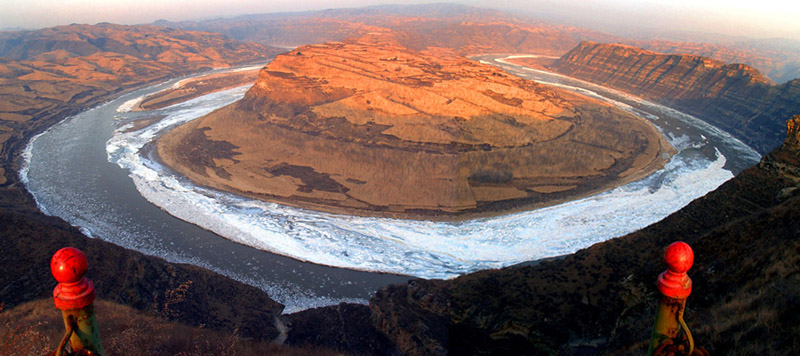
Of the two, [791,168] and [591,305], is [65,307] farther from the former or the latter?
[791,168]

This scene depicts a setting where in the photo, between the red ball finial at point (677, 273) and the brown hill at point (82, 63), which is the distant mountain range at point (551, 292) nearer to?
the red ball finial at point (677, 273)

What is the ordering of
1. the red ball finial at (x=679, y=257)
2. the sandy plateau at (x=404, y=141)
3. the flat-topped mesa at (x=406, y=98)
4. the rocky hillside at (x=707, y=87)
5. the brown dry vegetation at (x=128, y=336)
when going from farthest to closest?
the rocky hillside at (x=707, y=87) → the flat-topped mesa at (x=406, y=98) → the sandy plateau at (x=404, y=141) → the brown dry vegetation at (x=128, y=336) → the red ball finial at (x=679, y=257)

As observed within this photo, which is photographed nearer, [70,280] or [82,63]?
[70,280]

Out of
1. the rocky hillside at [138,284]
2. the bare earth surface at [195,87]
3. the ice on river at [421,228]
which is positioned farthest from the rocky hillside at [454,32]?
the rocky hillside at [138,284]

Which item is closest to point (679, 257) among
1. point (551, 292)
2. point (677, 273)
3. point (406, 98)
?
point (677, 273)

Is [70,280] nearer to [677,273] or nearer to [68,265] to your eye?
[68,265]

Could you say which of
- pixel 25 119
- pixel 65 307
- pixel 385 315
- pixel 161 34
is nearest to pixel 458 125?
pixel 385 315

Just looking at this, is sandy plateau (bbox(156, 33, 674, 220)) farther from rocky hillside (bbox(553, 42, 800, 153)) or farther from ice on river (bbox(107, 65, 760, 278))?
rocky hillside (bbox(553, 42, 800, 153))
